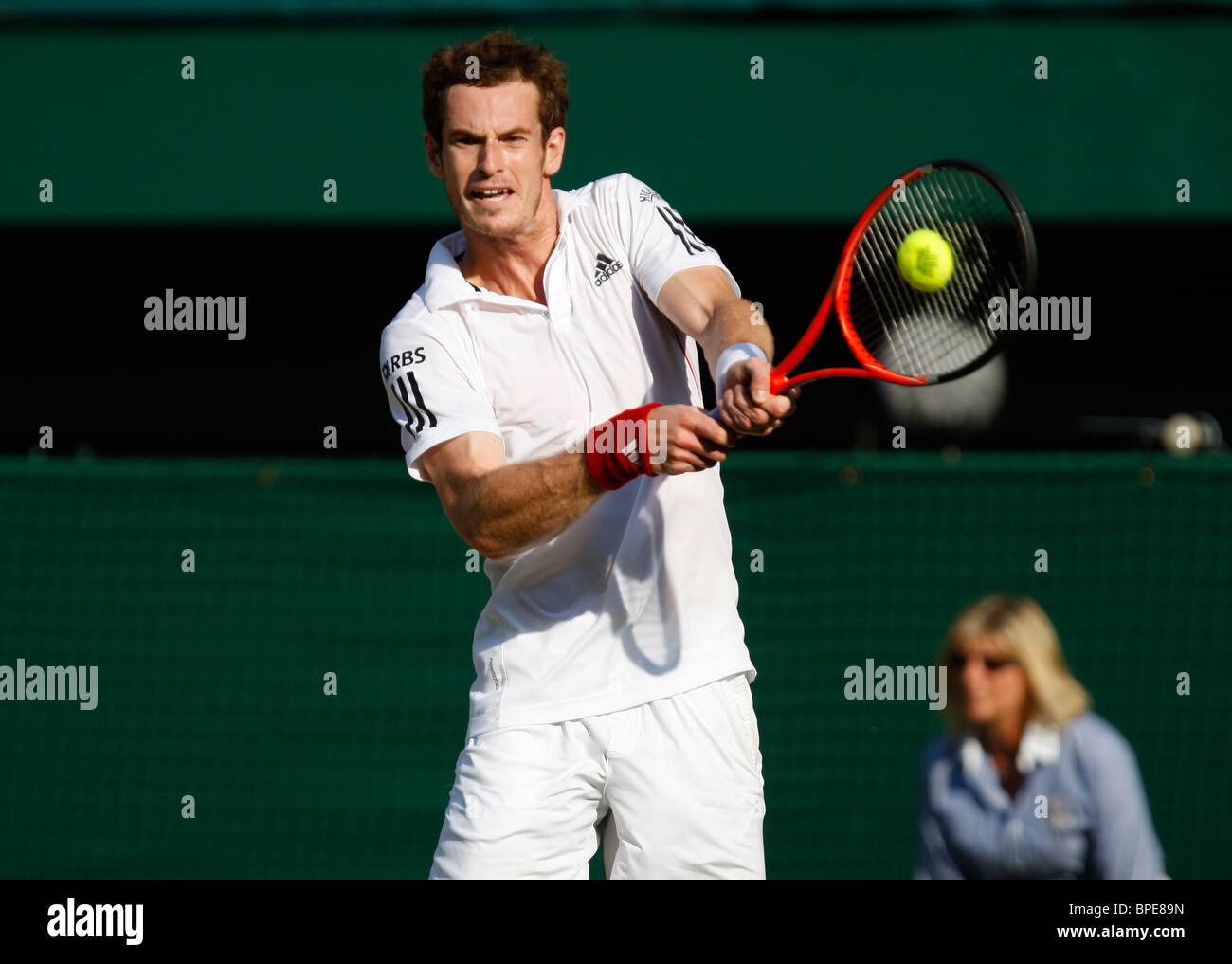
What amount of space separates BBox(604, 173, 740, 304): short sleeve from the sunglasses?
3.53 ft

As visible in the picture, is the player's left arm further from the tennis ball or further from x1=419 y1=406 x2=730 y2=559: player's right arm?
the tennis ball

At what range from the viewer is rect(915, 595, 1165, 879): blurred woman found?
3465 mm

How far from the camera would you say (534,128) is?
3473mm

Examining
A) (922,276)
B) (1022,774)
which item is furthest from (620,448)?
(1022,774)

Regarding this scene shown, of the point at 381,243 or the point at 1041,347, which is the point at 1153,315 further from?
the point at 381,243

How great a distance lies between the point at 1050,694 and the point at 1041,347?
3779 mm

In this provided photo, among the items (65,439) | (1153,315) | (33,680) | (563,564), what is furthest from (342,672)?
(1153,315)

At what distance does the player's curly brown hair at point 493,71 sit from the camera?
3436 millimetres

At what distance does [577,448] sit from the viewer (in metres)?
3.31

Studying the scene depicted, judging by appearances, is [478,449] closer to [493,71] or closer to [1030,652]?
[493,71]

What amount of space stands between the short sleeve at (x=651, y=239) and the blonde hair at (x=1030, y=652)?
40.7 inches

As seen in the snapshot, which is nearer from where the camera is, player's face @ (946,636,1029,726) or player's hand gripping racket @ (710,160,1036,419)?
player's hand gripping racket @ (710,160,1036,419)

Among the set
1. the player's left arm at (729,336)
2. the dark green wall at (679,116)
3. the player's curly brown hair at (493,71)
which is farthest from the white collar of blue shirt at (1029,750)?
the dark green wall at (679,116)

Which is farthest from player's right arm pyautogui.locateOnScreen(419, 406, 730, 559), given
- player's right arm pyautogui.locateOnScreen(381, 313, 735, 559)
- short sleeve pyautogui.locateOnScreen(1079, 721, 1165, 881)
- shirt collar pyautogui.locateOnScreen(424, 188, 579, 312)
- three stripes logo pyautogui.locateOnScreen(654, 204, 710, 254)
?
short sleeve pyautogui.locateOnScreen(1079, 721, 1165, 881)
